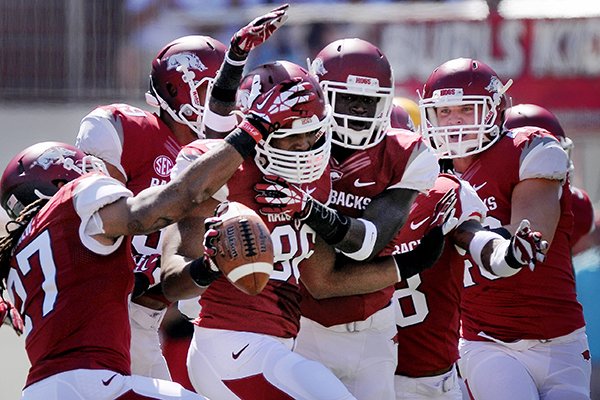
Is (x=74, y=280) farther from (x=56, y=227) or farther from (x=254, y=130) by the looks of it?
(x=254, y=130)

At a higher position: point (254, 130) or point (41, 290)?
point (254, 130)

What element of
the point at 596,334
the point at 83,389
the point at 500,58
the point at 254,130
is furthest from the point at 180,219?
the point at 500,58

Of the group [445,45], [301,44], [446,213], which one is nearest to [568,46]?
[445,45]

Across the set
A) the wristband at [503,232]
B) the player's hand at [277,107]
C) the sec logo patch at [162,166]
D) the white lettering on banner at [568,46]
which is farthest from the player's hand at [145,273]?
the white lettering on banner at [568,46]

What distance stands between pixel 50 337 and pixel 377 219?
1196 millimetres

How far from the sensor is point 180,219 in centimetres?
373

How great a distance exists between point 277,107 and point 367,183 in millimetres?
661

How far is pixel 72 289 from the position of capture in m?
3.63

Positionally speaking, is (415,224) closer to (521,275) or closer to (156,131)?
(521,275)

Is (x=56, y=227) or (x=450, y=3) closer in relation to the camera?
(x=56, y=227)

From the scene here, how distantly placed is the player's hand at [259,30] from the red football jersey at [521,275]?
3.95ft

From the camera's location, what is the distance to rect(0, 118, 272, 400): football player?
11.7ft

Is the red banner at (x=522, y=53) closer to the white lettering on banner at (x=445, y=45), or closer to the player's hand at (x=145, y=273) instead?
the white lettering on banner at (x=445, y=45)

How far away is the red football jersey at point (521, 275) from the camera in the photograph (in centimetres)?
491
